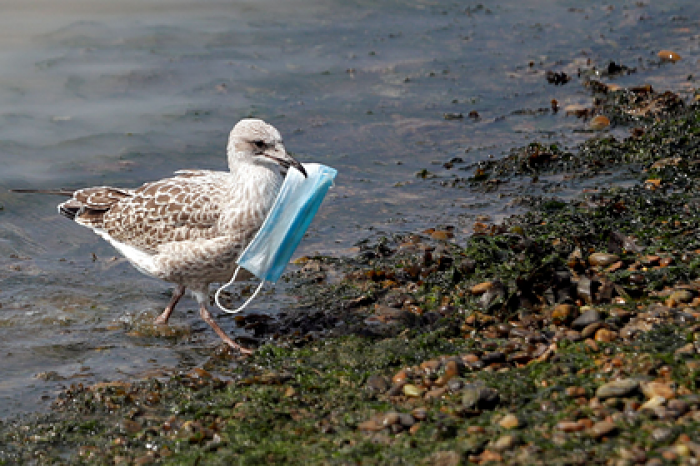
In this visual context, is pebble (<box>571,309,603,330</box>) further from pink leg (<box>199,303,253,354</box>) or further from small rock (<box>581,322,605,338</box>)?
pink leg (<box>199,303,253,354</box>)

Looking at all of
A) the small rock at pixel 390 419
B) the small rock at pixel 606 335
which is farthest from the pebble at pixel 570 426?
the small rock at pixel 606 335

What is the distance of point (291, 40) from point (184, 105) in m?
2.94

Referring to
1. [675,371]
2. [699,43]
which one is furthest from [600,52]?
[675,371]

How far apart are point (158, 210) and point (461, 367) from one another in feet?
10.3

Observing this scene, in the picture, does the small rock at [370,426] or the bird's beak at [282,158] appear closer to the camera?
the small rock at [370,426]

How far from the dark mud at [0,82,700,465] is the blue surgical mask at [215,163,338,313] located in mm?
604

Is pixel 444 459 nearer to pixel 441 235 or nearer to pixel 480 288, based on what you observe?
pixel 480 288

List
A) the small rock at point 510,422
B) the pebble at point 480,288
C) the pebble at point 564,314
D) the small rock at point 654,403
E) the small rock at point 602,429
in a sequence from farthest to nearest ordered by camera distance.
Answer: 1. the pebble at point 480,288
2. the pebble at point 564,314
3. the small rock at point 510,422
4. the small rock at point 654,403
5. the small rock at point 602,429

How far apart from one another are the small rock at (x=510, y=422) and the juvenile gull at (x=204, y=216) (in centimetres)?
260

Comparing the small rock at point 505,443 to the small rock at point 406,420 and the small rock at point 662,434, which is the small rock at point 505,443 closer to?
the small rock at point 406,420

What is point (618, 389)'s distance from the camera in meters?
4.32

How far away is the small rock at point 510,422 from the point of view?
4.24 meters

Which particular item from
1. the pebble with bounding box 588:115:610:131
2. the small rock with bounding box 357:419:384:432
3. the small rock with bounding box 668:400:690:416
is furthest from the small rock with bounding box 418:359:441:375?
the pebble with bounding box 588:115:610:131

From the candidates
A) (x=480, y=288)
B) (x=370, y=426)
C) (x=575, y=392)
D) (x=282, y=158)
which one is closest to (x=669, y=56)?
(x=480, y=288)
